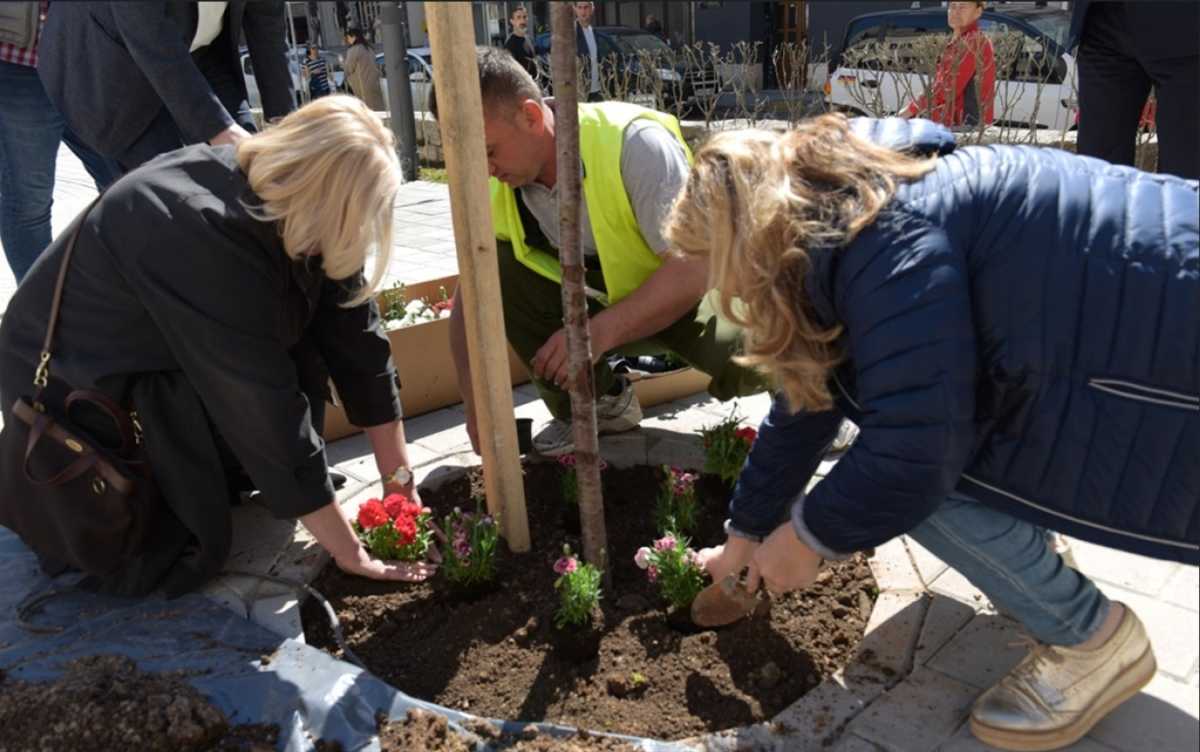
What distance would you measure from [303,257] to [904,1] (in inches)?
851

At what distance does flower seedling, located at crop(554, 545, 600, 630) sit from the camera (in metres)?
2.14

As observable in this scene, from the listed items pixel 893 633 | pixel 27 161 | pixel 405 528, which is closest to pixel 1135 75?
pixel 893 633

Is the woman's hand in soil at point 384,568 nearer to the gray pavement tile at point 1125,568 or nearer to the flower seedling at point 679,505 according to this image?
the flower seedling at point 679,505

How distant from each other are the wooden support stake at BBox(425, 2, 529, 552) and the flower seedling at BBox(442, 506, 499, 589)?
0.13 m

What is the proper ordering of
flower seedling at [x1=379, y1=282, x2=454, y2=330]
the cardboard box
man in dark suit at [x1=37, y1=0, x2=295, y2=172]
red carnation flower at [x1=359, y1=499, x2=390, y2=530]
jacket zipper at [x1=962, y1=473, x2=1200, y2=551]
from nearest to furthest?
jacket zipper at [x1=962, y1=473, x2=1200, y2=551] → red carnation flower at [x1=359, y1=499, x2=390, y2=530] → man in dark suit at [x1=37, y1=0, x2=295, y2=172] → the cardboard box → flower seedling at [x1=379, y1=282, x2=454, y2=330]

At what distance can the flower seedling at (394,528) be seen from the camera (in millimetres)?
2477

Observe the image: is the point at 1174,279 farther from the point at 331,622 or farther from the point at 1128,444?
the point at 331,622

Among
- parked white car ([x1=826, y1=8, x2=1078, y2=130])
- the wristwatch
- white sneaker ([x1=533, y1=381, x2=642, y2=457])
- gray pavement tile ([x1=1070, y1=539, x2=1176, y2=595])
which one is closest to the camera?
gray pavement tile ([x1=1070, y1=539, x2=1176, y2=595])

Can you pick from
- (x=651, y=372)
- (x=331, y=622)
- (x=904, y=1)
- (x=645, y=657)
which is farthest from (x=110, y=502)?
(x=904, y=1)

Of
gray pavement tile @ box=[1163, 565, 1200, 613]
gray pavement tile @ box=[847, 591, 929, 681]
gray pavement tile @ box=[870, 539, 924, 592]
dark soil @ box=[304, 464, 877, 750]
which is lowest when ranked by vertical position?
dark soil @ box=[304, 464, 877, 750]

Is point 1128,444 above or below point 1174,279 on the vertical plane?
below

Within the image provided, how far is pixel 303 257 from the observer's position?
7.28 feet

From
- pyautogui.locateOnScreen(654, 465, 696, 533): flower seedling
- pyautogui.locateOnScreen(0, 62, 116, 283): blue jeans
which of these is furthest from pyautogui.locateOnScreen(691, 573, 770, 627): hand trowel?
pyautogui.locateOnScreen(0, 62, 116, 283): blue jeans

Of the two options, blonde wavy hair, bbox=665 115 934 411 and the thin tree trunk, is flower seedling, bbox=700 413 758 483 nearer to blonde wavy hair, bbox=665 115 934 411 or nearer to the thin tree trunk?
the thin tree trunk
